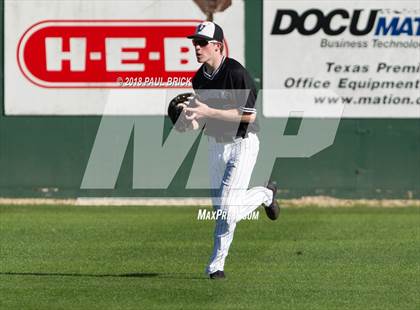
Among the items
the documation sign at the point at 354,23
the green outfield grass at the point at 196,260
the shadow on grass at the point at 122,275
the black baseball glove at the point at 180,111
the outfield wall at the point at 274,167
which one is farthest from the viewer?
the outfield wall at the point at 274,167

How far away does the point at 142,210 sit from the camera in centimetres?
2009

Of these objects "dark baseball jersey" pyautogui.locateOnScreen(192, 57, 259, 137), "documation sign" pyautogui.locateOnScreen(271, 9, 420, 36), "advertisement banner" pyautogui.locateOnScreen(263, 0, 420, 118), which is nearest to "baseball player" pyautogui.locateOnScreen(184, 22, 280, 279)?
"dark baseball jersey" pyautogui.locateOnScreen(192, 57, 259, 137)

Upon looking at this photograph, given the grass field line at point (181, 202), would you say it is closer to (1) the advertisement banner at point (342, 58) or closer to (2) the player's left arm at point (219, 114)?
(1) the advertisement banner at point (342, 58)

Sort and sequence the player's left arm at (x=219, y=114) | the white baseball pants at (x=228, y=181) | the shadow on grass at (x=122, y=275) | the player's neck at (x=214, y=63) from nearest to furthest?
the player's left arm at (x=219, y=114)
the player's neck at (x=214, y=63)
the white baseball pants at (x=228, y=181)
the shadow on grass at (x=122, y=275)

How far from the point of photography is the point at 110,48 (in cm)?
2070

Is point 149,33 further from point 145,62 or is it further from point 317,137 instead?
point 317,137

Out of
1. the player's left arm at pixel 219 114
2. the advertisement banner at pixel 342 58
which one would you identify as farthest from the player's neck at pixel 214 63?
the advertisement banner at pixel 342 58

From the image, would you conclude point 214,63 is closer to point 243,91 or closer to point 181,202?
point 243,91

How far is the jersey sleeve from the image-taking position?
11758 millimetres

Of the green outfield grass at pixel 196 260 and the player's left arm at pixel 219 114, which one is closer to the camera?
the green outfield grass at pixel 196 260

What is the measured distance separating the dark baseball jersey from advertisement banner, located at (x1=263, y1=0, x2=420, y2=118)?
8.64m

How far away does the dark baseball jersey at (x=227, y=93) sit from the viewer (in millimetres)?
11781

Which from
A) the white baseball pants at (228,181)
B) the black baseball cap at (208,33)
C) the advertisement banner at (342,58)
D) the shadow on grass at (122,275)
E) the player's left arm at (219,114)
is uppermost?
the black baseball cap at (208,33)

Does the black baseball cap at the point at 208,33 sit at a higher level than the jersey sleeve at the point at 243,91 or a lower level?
higher
